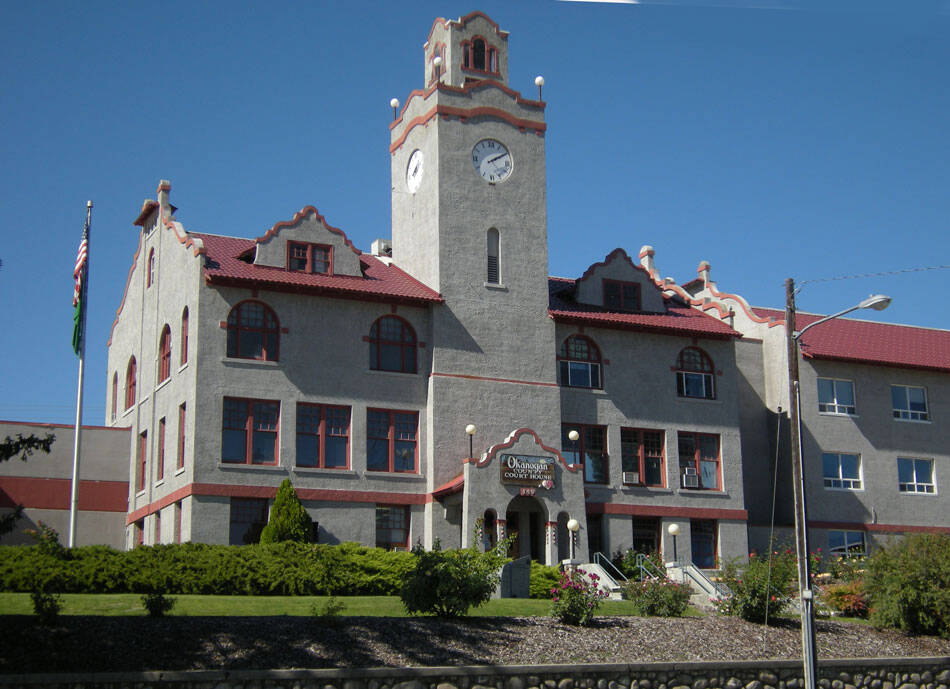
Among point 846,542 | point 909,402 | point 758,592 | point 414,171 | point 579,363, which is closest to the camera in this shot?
point 758,592

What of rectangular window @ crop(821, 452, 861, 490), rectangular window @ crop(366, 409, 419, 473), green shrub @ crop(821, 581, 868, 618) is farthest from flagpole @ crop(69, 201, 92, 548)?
rectangular window @ crop(821, 452, 861, 490)

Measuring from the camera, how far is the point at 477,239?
144ft

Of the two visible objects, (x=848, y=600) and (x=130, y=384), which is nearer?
(x=848, y=600)

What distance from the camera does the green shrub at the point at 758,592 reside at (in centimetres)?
2953

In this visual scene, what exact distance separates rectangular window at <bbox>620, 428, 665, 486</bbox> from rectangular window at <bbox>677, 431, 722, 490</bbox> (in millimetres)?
852

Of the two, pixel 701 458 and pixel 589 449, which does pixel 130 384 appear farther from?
pixel 701 458

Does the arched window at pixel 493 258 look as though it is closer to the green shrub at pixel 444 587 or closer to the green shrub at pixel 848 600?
the green shrub at pixel 848 600

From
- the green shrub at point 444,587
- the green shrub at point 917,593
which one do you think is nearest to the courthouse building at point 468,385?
the green shrub at point 917,593

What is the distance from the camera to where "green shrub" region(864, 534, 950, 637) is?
1198 inches

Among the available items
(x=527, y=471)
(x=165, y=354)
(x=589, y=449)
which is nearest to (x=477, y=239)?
(x=589, y=449)

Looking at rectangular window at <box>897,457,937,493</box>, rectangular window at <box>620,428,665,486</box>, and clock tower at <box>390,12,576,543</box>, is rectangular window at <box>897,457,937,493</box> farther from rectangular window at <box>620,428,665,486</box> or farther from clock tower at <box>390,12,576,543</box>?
clock tower at <box>390,12,576,543</box>

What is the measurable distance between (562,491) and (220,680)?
21067mm

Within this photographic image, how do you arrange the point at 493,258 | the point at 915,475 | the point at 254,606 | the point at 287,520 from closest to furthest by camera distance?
the point at 254,606
the point at 287,520
the point at 493,258
the point at 915,475

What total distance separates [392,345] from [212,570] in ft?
38.4
